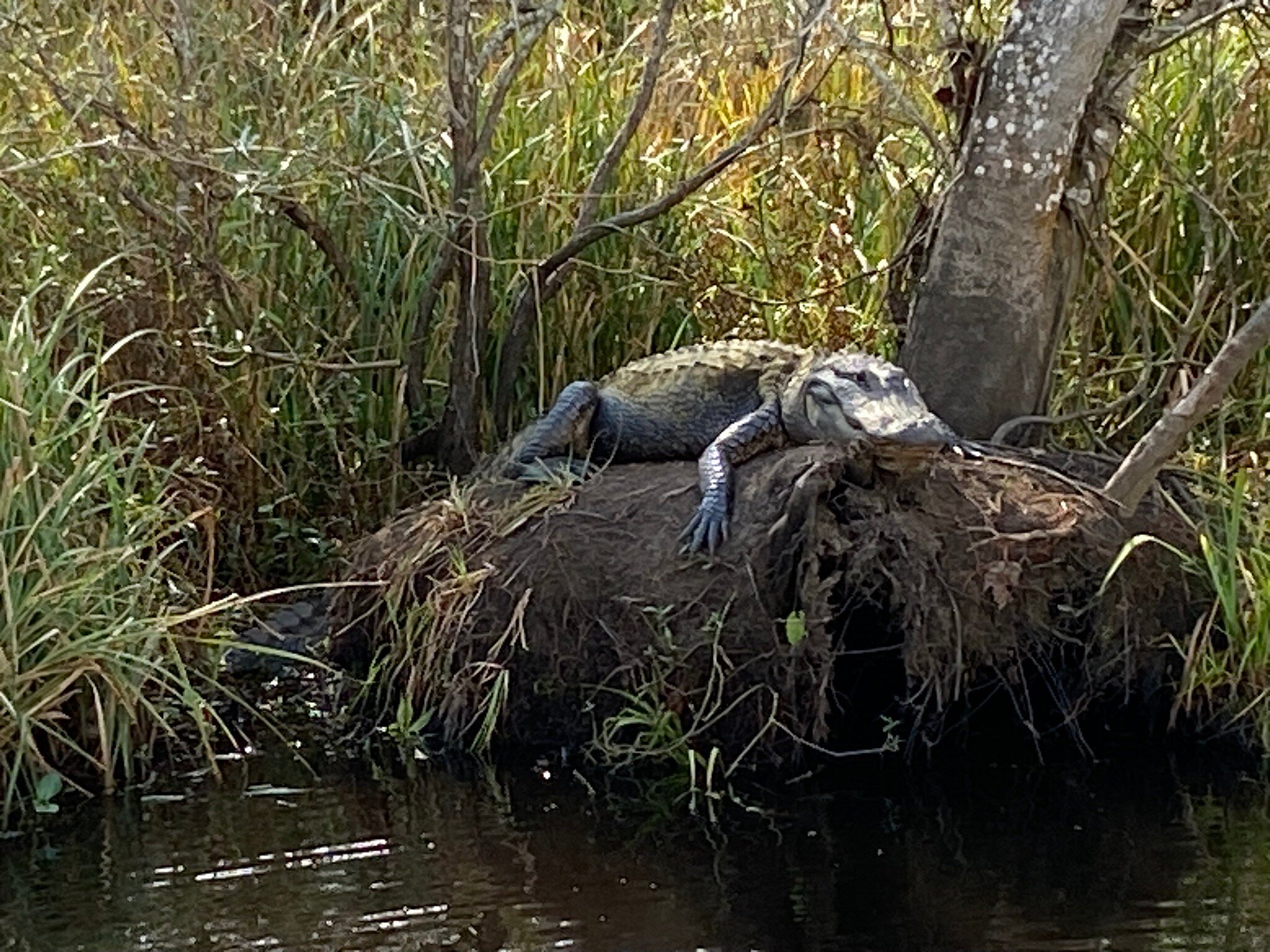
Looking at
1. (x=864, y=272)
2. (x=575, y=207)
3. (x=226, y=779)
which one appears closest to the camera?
(x=226, y=779)

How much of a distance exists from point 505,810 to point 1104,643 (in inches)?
63.7

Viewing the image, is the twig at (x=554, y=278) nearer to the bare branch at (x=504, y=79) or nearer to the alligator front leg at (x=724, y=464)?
the bare branch at (x=504, y=79)

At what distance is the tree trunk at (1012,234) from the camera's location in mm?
5637

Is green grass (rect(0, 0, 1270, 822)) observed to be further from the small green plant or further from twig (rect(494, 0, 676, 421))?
the small green plant

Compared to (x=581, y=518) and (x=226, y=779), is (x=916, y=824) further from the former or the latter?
(x=226, y=779)

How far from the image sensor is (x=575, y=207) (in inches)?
270

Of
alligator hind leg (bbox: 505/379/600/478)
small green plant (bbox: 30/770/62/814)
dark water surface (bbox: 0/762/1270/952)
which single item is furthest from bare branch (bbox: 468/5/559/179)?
small green plant (bbox: 30/770/62/814)

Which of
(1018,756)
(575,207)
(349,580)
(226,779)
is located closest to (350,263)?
(575,207)

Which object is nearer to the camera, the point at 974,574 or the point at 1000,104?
the point at 974,574

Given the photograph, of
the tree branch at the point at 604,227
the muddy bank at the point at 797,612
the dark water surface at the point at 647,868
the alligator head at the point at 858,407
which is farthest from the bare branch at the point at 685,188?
the dark water surface at the point at 647,868

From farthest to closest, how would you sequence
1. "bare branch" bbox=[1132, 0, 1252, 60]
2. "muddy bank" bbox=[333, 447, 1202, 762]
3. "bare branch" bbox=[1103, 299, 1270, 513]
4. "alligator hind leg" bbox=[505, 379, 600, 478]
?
"alligator hind leg" bbox=[505, 379, 600, 478]
"bare branch" bbox=[1132, 0, 1252, 60]
"muddy bank" bbox=[333, 447, 1202, 762]
"bare branch" bbox=[1103, 299, 1270, 513]

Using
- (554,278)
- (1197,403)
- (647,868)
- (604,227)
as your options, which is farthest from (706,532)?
(554,278)

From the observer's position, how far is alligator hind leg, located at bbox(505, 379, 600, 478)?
5871 millimetres

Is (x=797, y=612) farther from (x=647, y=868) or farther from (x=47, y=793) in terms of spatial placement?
(x=47, y=793)
